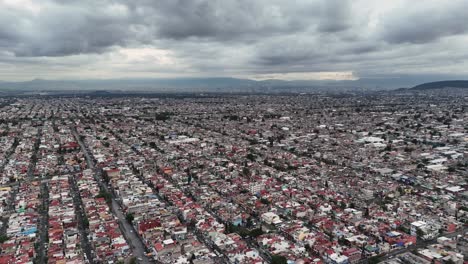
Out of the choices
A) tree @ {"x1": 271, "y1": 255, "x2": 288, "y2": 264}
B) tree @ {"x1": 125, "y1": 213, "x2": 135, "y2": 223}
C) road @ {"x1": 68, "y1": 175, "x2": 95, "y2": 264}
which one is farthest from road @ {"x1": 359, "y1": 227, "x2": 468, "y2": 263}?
road @ {"x1": 68, "y1": 175, "x2": 95, "y2": 264}

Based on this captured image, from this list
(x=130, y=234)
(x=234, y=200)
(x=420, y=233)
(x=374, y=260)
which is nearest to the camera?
(x=374, y=260)

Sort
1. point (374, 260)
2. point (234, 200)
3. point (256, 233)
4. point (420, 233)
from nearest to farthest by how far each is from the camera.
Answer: point (374, 260)
point (256, 233)
point (420, 233)
point (234, 200)

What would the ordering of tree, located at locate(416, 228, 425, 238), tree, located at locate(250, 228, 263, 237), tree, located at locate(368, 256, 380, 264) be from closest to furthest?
tree, located at locate(368, 256, 380, 264), tree, located at locate(250, 228, 263, 237), tree, located at locate(416, 228, 425, 238)

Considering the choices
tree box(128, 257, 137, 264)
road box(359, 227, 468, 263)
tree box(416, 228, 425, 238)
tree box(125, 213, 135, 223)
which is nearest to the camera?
tree box(128, 257, 137, 264)

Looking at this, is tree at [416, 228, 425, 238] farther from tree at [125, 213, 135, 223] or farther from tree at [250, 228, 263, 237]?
tree at [125, 213, 135, 223]

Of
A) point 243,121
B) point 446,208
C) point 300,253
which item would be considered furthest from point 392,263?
point 243,121

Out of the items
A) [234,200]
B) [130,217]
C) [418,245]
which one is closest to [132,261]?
[130,217]

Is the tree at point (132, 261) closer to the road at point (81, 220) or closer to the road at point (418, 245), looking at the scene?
the road at point (81, 220)

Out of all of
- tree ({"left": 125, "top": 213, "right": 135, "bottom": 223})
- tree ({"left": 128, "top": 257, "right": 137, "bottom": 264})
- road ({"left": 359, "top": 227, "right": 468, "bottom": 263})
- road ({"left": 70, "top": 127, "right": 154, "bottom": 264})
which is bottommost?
road ({"left": 359, "top": 227, "right": 468, "bottom": 263})

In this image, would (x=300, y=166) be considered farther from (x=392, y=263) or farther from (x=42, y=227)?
(x=42, y=227)

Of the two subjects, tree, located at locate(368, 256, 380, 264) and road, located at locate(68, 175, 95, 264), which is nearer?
tree, located at locate(368, 256, 380, 264)

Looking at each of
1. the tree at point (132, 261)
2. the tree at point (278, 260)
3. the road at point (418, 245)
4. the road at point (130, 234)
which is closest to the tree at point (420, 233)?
the road at point (418, 245)

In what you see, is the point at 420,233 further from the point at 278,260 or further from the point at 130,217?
the point at 130,217
